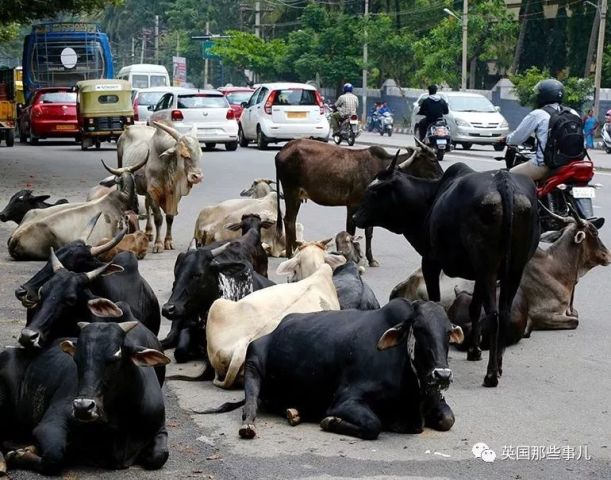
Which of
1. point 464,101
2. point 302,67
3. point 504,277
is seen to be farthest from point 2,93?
point 504,277

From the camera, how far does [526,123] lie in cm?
1156

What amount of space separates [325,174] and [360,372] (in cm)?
682

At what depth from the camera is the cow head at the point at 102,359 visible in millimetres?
6016

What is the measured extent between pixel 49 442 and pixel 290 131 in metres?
26.8

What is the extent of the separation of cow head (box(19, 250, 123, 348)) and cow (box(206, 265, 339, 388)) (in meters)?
1.05

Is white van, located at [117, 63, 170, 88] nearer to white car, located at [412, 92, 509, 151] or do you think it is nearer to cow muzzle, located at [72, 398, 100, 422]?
white car, located at [412, 92, 509, 151]

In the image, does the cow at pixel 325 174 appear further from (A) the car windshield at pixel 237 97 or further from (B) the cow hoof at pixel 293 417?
(A) the car windshield at pixel 237 97

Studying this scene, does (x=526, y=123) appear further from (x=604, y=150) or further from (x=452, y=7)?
(x=452, y=7)

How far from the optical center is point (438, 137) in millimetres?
28781

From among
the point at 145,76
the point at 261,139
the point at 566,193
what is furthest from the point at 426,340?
the point at 145,76

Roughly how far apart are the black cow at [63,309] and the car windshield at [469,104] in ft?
94.5

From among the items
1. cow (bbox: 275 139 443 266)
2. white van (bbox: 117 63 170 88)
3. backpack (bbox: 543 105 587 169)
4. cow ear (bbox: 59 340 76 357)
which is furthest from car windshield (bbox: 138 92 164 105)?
cow ear (bbox: 59 340 76 357)

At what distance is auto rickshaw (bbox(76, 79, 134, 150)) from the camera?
33406 mm

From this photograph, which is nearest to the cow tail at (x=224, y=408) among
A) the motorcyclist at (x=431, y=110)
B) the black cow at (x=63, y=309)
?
the black cow at (x=63, y=309)
